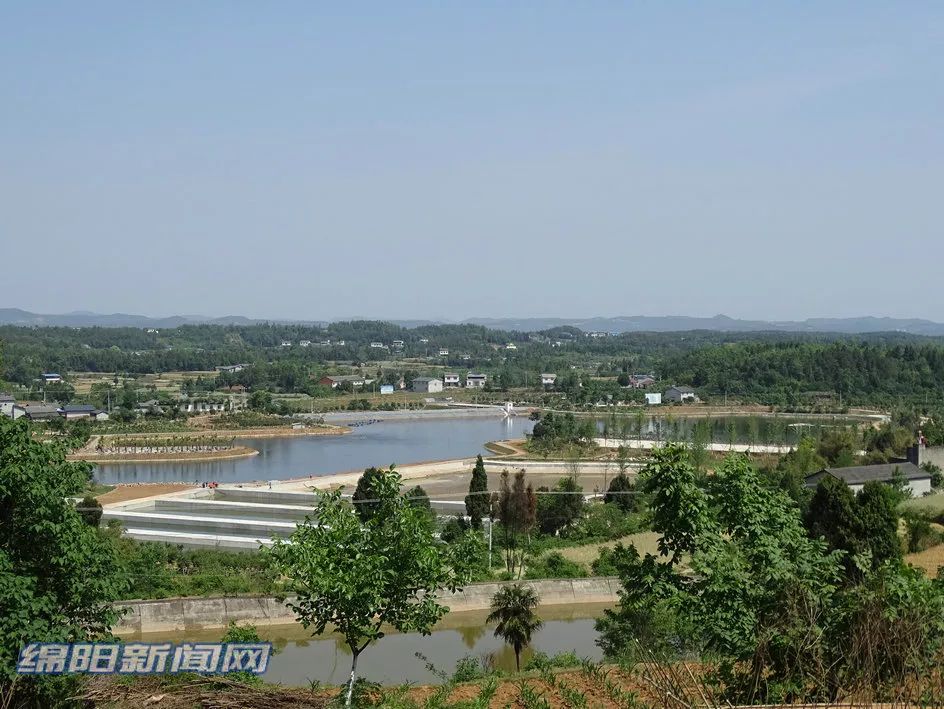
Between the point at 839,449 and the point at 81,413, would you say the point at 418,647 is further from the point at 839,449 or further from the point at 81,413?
the point at 81,413

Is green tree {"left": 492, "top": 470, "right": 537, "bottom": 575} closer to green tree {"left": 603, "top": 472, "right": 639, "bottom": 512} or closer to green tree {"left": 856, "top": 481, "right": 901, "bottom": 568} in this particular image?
green tree {"left": 603, "top": 472, "right": 639, "bottom": 512}

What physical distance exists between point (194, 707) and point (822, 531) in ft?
26.5

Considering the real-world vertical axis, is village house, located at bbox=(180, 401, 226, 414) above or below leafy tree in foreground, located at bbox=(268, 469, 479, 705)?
below

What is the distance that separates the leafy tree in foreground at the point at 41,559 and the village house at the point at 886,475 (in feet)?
45.5

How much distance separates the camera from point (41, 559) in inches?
187

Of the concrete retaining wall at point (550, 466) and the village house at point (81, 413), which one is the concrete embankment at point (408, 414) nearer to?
the village house at point (81, 413)

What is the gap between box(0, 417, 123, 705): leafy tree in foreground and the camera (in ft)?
14.9

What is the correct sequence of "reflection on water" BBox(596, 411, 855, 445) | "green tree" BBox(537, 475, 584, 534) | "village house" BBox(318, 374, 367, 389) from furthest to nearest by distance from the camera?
1. "village house" BBox(318, 374, 367, 389)
2. "reflection on water" BBox(596, 411, 855, 445)
3. "green tree" BBox(537, 475, 584, 534)

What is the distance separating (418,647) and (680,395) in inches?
1504

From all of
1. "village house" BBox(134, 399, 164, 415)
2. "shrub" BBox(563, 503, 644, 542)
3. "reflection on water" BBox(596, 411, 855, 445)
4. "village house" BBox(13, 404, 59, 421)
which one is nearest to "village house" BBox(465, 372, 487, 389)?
"reflection on water" BBox(596, 411, 855, 445)

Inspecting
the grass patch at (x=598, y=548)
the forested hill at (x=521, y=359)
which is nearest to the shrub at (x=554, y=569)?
the grass patch at (x=598, y=548)

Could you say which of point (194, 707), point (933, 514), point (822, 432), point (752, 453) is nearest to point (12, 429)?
point (194, 707)

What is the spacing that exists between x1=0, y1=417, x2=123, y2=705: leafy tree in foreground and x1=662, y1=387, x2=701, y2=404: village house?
42353mm

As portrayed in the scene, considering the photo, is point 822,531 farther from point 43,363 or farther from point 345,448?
point 43,363
